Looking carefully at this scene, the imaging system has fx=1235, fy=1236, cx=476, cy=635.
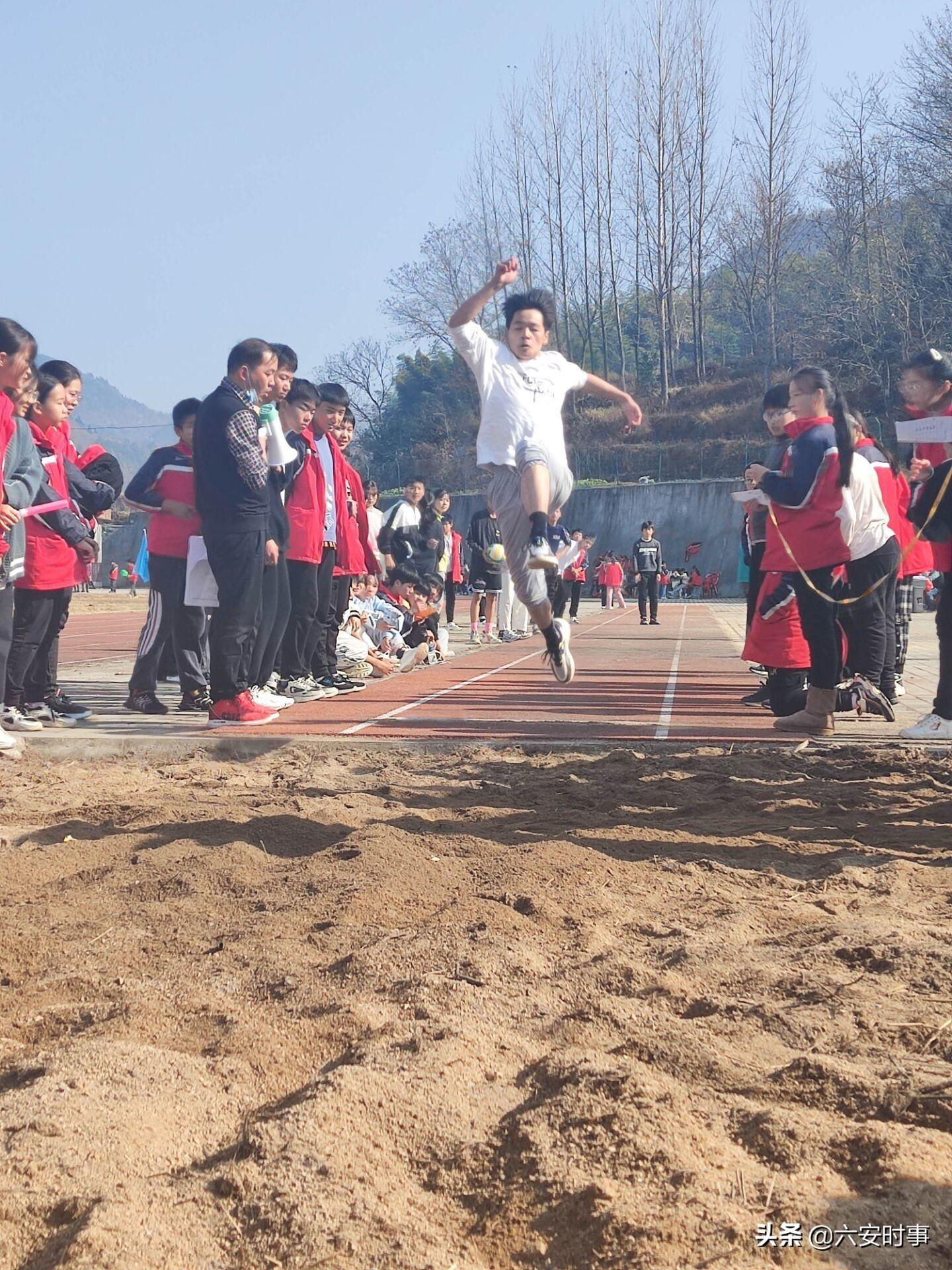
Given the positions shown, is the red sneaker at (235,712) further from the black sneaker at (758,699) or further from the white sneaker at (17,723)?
the black sneaker at (758,699)

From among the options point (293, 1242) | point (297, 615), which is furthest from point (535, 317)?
point (293, 1242)

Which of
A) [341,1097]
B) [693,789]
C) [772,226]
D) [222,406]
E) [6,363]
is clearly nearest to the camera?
[341,1097]

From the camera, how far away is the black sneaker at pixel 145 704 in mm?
7387

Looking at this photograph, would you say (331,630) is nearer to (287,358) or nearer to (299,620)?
(299,620)

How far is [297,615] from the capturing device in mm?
8516

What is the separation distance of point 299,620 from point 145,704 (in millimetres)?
1465

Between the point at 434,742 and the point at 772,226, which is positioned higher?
the point at 772,226

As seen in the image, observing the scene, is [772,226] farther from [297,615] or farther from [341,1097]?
[341,1097]

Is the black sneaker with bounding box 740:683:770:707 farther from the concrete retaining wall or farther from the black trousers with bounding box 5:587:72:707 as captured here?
the concrete retaining wall

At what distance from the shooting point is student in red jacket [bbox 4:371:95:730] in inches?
257

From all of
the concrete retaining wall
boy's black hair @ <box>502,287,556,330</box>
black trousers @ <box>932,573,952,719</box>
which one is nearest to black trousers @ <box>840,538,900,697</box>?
black trousers @ <box>932,573,952,719</box>

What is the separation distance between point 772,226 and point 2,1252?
6109cm

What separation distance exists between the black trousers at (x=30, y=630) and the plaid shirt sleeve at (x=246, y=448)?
3.66 ft

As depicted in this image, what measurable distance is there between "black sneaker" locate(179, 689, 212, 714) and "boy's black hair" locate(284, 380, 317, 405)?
205cm
